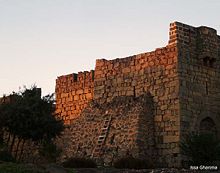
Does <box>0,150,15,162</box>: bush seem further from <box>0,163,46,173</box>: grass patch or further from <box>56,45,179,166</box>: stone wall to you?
<box>56,45,179,166</box>: stone wall

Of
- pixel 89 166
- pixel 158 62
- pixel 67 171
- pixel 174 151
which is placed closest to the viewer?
pixel 67 171

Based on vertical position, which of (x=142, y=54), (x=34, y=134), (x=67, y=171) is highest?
(x=142, y=54)

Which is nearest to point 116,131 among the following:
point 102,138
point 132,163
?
point 102,138

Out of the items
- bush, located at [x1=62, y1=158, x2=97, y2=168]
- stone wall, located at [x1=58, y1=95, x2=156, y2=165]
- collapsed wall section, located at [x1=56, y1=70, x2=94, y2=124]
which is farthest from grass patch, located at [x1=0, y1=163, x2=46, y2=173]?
collapsed wall section, located at [x1=56, y1=70, x2=94, y2=124]

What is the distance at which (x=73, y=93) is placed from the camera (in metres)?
28.4

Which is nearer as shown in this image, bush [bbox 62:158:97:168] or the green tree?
bush [bbox 62:158:97:168]

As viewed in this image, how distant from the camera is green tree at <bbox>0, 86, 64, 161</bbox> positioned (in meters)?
23.0

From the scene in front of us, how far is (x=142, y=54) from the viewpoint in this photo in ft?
82.4

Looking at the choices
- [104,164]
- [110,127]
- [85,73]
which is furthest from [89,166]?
[85,73]

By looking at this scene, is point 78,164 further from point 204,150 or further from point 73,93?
point 73,93

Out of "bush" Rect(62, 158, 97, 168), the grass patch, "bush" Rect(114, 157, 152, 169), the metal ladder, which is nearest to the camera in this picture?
the grass patch

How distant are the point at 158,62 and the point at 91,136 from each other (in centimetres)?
473

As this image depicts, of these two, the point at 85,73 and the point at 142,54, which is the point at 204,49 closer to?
the point at 142,54

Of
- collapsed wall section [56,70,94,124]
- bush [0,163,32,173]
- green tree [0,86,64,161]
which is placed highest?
collapsed wall section [56,70,94,124]
